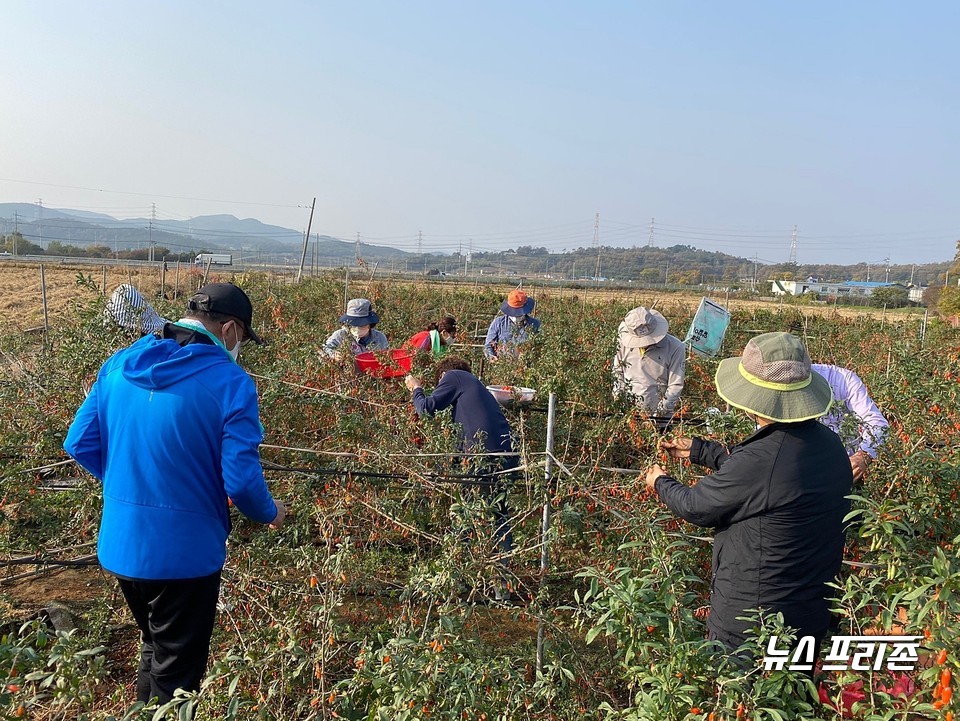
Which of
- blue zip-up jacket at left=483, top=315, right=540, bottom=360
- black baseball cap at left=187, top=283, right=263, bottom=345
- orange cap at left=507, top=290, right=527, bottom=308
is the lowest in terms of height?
blue zip-up jacket at left=483, top=315, right=540, bottom=360

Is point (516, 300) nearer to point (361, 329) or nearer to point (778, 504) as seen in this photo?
point (361, 329)

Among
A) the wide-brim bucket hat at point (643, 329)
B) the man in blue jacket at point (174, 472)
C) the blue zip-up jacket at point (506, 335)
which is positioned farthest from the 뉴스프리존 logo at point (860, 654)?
the blue zip-up jacket at point (506, 335)

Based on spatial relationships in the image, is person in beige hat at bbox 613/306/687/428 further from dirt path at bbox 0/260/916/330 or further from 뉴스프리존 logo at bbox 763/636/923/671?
dirt path at bbox 0/260/916/330

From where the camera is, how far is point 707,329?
6223mm

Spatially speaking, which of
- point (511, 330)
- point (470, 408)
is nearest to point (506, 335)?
point (511, 330)

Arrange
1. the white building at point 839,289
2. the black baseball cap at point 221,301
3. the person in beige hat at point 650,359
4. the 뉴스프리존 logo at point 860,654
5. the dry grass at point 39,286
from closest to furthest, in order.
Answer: the 뉴스프리존 logo at point 860,654 < the black baseball cap at point 221,301 < the person in beige hat at point 650,359 < the dry grass at point 39,286 < the white building at point 839,289

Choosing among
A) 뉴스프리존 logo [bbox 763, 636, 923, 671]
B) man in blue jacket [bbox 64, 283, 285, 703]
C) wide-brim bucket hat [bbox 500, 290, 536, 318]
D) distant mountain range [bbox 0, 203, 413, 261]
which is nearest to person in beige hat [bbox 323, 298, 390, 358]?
wide-brim bucket hat [bbox 500, 290, 536, 318]

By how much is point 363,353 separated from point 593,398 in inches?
62.9

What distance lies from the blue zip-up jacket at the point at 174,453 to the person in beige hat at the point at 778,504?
1358mm

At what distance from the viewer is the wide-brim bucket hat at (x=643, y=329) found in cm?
431

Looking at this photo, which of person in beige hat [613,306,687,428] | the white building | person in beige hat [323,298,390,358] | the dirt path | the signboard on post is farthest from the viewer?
the white building

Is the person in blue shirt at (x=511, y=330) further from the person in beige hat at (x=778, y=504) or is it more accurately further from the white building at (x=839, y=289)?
the white building at (x=839, y=289)

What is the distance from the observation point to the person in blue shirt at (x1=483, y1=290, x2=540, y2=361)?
5590mm

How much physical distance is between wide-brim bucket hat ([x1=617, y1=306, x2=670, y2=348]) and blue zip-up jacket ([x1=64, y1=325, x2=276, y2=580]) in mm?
2840
